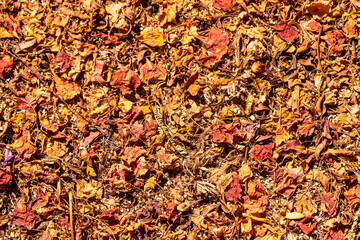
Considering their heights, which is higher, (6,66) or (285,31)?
(285,31)

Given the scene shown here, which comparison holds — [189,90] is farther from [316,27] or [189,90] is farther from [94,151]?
Answer: [316,27]

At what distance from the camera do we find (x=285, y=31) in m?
1.48

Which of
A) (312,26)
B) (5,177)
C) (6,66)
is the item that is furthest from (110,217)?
(312,26)

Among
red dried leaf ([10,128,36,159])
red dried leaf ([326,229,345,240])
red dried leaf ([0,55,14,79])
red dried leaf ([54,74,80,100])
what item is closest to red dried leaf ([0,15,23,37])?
red dried leaf ([0,55,14,79])

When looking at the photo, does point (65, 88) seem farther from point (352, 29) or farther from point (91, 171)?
point (352, 29)

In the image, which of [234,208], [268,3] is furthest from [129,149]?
[268,3]

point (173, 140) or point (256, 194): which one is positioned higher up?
Result: point (173, 140)

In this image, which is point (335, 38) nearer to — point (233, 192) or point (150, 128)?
point (233, 192)

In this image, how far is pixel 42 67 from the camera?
151 cm

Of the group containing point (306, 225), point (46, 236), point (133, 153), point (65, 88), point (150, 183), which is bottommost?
point (46, 236)

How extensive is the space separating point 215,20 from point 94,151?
2.85 feet

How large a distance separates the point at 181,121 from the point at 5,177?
0.87 meters

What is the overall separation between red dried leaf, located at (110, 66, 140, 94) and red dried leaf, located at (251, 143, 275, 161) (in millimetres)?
641

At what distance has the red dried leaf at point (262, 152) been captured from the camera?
4.73 ft
